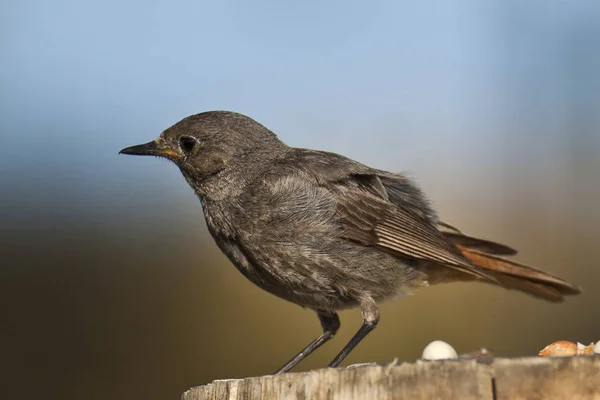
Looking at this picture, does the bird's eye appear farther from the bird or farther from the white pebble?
the white pebble

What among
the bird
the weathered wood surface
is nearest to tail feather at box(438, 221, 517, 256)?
the bird

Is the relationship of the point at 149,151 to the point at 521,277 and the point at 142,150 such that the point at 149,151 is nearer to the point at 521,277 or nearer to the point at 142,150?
the point at 142,150

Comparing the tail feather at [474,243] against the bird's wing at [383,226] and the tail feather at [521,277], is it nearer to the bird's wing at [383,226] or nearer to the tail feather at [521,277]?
the tail feather at [521,277]

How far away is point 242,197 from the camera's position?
4891mm

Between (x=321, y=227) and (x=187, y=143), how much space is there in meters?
1.15

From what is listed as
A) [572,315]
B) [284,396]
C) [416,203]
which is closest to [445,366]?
[284,396]

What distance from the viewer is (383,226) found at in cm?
500

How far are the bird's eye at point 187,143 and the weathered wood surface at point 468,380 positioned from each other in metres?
2.83

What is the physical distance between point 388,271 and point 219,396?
2014 millimetres

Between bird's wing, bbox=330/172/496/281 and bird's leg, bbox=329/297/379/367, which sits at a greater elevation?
bird's wing, bbox=330/172/496/281

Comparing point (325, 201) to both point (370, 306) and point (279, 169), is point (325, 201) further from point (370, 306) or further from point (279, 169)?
point (370, 306)

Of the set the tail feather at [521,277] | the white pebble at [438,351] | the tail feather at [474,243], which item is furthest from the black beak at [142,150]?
the white pebble at [438,351]

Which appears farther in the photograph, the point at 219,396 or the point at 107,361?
the point at 107,361

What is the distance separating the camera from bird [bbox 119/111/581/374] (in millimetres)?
4703
